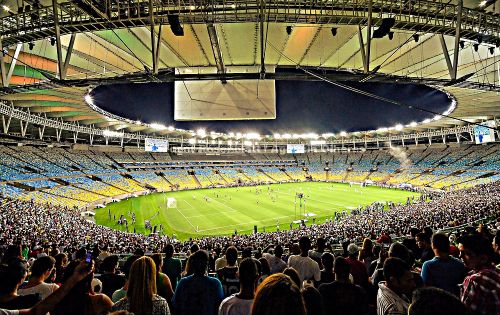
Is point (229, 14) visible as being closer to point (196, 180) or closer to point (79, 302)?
point (79, 302)

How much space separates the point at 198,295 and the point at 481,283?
9.73 ft

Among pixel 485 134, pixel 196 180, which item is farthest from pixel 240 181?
pixel 485 134

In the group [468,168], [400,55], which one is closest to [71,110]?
[400,55]

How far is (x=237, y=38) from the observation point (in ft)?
40.8

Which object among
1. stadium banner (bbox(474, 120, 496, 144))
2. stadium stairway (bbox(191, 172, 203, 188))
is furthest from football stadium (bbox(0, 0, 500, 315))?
stadium stairway (bbox(191, 172, 203, 188))

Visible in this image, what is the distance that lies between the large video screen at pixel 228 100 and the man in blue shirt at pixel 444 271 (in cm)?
1202

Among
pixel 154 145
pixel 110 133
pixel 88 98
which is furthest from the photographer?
pixel 154 145

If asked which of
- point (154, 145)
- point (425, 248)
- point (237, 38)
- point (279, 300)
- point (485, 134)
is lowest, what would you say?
point (425, 248)

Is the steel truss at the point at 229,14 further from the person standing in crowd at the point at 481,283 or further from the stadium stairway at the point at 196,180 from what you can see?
the stadium stairway at the point at 196,180

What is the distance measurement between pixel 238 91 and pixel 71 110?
2571 centimetres

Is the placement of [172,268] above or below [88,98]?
below

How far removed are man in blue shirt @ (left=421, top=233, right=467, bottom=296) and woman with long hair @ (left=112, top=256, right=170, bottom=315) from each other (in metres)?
3.59

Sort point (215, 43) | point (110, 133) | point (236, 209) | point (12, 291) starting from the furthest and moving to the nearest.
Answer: point (110, 133) → point (236, 209) → point (215, 43) → point (12, 291)

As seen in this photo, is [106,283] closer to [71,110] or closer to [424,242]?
[424,242]
